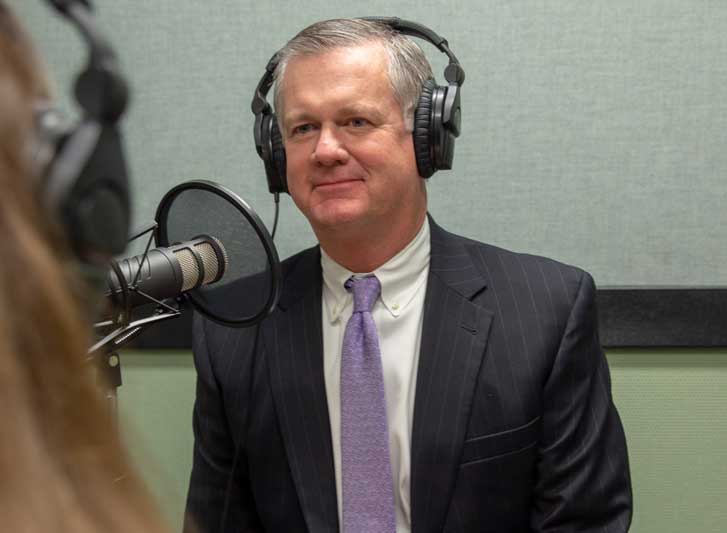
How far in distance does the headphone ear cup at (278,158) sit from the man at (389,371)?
2 cm

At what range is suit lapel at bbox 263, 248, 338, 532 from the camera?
1.33 m

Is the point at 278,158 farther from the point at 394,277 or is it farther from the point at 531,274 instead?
the point at 531,274

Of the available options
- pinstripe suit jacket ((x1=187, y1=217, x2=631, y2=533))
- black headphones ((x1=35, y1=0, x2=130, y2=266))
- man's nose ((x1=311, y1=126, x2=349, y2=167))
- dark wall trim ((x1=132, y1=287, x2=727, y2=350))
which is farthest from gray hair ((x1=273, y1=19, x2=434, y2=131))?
black headphones ((x1=35, y1=0, x2=130, y2=266))

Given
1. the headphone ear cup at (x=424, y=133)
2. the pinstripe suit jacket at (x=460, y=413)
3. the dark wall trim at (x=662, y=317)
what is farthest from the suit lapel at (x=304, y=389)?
the dark wall trim at (x=662, y=317)

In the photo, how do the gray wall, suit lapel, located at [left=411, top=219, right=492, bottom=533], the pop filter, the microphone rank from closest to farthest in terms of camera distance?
the microphone
the pop filter
suit lapel, located at [left=411, top=219, right=492, bottom=533]
the gray wall

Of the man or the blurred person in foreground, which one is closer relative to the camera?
the blurred person in foreground

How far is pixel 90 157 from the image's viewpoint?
1.37 feet

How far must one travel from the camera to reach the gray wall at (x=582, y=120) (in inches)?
63.3

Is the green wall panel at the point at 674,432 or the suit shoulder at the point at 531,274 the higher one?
the suit shoulder at the point at 531,274

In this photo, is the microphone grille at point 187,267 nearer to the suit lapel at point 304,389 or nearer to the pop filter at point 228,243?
the pop filter at point 228,243

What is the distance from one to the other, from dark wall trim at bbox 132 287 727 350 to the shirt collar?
15.3 inches

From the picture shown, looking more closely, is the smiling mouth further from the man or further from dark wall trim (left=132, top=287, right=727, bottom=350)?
dark wall trim (left=132, top=287, right=727, bottom=350)

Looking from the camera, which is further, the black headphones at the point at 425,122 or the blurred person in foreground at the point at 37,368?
the black headphones at the point at 425,122

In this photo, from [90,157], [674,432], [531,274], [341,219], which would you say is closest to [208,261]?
[341,219]
